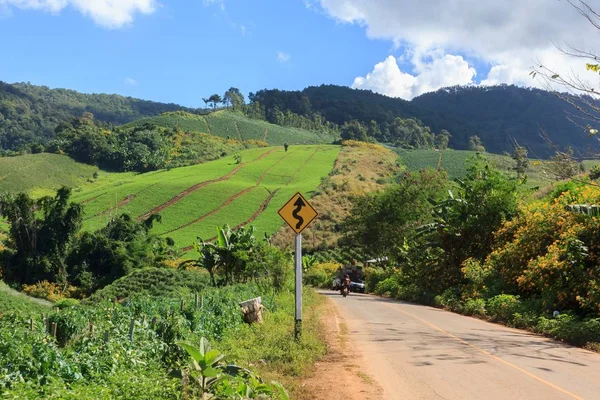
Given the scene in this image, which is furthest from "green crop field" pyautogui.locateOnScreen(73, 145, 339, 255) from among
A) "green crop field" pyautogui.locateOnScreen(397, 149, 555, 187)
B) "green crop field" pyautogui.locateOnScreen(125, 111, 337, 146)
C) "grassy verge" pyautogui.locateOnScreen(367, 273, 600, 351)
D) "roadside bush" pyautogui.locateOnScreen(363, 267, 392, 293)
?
"grassy verge" pyautogui.locateOnScreen(367, 273, 600, 351)

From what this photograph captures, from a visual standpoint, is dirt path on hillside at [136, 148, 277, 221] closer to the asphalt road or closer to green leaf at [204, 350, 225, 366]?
the asphalt road

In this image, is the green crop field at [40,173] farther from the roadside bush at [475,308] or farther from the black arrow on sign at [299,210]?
the black arrow on sign at [299,210]

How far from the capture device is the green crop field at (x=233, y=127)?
457 ft

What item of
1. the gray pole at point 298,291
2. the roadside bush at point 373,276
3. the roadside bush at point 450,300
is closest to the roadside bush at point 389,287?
the roadside bush at point 373,276

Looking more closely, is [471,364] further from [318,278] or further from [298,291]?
[318,278]

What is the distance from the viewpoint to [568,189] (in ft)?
78.8

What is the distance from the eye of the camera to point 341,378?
891 centimetres

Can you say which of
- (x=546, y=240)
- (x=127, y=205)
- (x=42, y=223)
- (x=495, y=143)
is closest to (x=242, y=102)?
(x=495, y=143)

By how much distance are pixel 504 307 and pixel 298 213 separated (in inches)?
379

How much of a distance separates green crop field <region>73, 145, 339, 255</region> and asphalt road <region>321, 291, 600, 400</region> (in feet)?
163

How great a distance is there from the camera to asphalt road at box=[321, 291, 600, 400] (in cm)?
793

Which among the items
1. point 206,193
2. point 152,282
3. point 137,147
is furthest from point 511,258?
point 137,147

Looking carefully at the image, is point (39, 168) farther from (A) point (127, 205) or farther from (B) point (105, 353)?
(B) point (105, 353)

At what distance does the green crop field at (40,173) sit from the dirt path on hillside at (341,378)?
7829 cm
